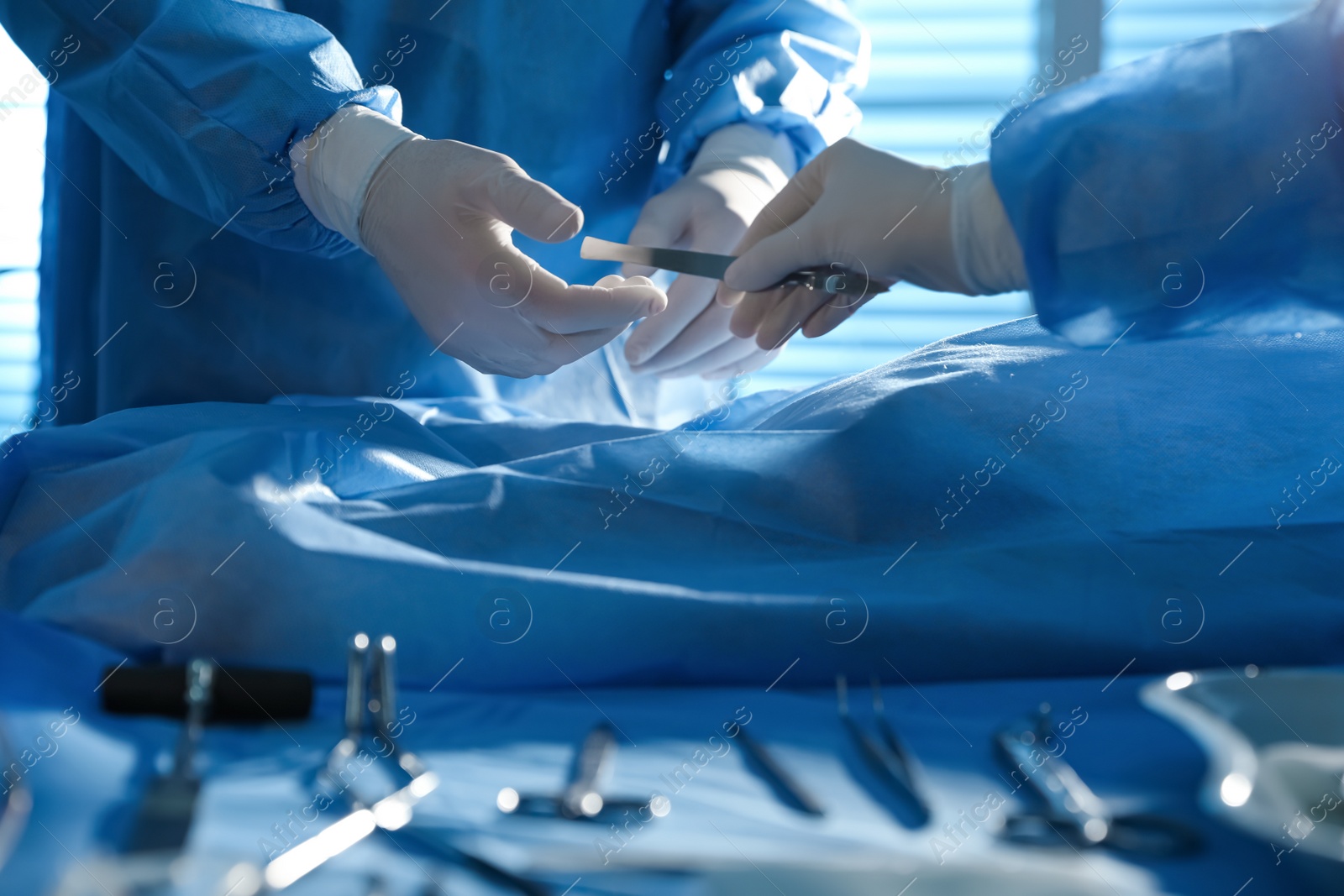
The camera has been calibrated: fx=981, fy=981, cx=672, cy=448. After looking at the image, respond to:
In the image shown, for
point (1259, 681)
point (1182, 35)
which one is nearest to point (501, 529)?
point (1259, 681)

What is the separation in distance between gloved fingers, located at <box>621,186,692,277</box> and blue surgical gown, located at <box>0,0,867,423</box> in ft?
0.42

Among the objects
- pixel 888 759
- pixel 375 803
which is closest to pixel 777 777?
pixel 888 759

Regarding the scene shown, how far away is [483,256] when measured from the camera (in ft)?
2.84

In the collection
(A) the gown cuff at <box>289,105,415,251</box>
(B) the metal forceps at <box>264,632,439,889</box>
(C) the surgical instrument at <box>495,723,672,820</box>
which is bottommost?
(B) the metal forceps at <box>264,632,439,889</box>

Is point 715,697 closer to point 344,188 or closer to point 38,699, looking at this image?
point 38,699

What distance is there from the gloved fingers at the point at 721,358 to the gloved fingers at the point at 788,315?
25cm

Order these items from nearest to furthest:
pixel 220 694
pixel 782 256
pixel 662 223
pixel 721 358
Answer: pixel 220 694 < pixel 782 256 < pixel 662 223 < pixel 721 358

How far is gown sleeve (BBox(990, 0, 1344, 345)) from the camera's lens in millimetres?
551

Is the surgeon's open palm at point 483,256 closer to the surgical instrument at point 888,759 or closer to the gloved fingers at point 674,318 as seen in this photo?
the gloved fingers at point 674,318

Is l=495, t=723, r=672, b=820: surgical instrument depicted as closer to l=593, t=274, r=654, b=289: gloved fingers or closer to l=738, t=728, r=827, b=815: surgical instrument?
l=738, t=728, r=827, b=815: surgical instrument

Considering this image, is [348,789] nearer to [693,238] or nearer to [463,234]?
[463,234]

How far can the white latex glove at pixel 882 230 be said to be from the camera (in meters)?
0.70

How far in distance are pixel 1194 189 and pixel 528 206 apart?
49 centimetres

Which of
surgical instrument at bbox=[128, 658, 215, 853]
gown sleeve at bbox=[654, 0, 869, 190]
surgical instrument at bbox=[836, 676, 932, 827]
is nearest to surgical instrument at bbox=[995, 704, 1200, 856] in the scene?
surgical instrument at bbox=[836, 676, 932, 827]
